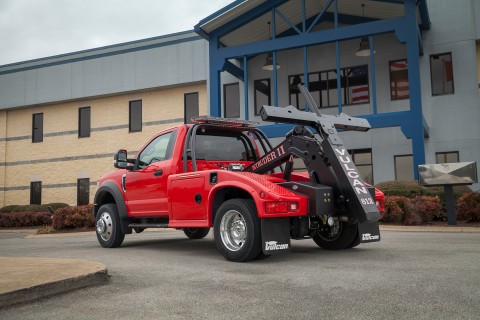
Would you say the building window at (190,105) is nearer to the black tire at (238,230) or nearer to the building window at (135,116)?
the building window at (135,116)

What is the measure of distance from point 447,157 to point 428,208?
7.39 m

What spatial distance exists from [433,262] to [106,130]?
2325cm

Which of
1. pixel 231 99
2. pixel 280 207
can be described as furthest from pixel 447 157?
pixel 280 207

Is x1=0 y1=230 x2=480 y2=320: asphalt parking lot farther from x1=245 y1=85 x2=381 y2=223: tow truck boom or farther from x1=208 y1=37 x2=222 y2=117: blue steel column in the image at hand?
x1=208 y1=37 x2=222 y2=117: blue steel column

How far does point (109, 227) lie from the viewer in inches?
368

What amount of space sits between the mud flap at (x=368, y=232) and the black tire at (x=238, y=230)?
1.69 metres

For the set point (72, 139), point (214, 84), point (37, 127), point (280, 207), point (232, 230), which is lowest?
point (232, 230)

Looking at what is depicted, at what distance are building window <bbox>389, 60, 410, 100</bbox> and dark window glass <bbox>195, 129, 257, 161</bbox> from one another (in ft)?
45.3

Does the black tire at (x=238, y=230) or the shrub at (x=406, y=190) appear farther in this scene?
the shrub at (x=406, y=190)

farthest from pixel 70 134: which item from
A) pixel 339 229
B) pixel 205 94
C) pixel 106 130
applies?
pixel 339 229

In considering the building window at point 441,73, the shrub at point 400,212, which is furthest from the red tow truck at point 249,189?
the building window at point 441,73

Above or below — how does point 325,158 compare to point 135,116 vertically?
below

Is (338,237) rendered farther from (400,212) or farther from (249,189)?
(400,212)

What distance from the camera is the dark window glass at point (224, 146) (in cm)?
835
